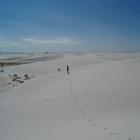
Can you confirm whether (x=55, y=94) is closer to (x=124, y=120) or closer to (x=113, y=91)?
(x=113, y=91)

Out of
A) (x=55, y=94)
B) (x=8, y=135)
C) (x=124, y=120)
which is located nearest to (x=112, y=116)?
(x=124, y=120)

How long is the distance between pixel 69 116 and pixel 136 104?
3.08 metres

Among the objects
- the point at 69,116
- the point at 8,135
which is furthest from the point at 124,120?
the point at 8,135

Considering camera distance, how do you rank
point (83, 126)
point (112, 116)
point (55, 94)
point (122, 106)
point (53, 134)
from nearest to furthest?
1. point (53, 134)
2. point (83, 126)
3. point (112, 116)
4. point (122, 106)
5. point (55, 94)

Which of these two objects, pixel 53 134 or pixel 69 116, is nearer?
pixel 53 134

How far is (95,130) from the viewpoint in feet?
15.5

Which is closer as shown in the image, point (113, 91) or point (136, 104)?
point (136, 104)

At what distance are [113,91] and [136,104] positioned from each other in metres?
2.01

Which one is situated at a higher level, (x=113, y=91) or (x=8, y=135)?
(x=113, y=91)

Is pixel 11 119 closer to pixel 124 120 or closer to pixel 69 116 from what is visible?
pixel 69 116

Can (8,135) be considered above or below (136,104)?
below

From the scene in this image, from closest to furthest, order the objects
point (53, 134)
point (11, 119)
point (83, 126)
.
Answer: point (53, 134) < point (83, 126) < point (11, 119)

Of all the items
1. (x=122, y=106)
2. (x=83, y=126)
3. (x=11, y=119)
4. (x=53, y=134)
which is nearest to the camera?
(x=53, y=134)

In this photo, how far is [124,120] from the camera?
524 centimetres
